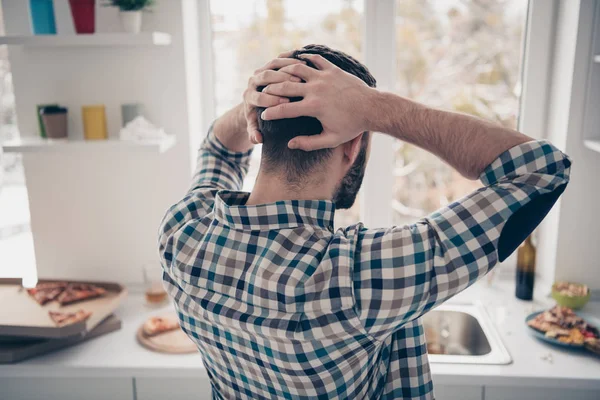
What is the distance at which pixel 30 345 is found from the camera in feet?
5.26

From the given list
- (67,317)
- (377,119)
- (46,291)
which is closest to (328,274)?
(377,119)

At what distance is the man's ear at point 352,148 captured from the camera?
96 cm

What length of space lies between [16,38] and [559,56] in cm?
177

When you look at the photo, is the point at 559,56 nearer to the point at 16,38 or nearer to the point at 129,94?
the point at 129,94

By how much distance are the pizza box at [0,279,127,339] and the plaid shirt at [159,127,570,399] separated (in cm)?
79

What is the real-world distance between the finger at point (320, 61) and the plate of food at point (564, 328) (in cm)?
114

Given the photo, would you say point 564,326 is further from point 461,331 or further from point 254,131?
point 254,131

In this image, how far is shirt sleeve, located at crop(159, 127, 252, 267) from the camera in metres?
1.03

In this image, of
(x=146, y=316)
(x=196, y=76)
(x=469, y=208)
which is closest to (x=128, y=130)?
(x=196, y=76)

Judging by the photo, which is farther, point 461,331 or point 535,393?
point 461,331

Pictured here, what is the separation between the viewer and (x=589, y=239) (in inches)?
74.5

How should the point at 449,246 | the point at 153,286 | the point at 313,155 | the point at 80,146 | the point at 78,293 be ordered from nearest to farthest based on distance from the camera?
the point at 449,246 < the point at 313,155 < the point at 80,146 < the point at 78,293 < the point at 153,286

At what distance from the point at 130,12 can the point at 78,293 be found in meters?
0.93

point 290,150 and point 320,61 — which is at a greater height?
point 320,61
